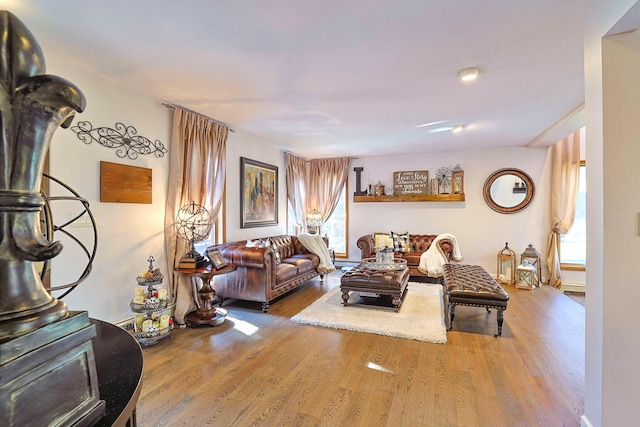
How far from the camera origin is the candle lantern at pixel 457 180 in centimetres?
579

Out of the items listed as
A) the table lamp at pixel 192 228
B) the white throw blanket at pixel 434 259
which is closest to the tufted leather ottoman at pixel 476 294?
the white throw blanket at pixel 434 259

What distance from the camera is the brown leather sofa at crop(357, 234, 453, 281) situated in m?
5.20

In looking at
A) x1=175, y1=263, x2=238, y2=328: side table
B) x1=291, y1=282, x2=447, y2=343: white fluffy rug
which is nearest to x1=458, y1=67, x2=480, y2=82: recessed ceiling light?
x1=291, y1=282, x2=447, y2=343: white fluffy rug

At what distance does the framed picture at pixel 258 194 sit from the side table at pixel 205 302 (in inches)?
57.8

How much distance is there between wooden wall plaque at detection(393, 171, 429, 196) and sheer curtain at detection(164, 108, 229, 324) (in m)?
3.82

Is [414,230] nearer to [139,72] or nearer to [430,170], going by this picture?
[430,170]

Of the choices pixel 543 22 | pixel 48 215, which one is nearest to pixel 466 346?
pixel 543 22

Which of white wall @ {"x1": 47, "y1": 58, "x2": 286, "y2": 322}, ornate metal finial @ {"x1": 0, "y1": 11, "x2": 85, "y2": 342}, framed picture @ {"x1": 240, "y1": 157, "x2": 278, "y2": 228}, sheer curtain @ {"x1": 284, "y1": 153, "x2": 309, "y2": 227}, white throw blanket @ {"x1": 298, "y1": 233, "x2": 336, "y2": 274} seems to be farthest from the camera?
sheer curtain @ {"x1": 284, "y1": 153, "x2": 309, "y2": 227}

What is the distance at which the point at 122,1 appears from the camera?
1779 mm

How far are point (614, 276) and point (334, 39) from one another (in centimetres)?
220

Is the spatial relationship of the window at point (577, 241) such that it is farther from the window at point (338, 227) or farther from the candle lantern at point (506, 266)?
the window at point (338, 227)

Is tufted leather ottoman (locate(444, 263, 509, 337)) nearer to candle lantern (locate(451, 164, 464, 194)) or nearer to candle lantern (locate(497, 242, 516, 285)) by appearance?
candle lantern (locate(497, 242, 516, 285))

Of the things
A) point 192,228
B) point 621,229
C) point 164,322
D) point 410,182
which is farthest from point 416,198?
point 164,322

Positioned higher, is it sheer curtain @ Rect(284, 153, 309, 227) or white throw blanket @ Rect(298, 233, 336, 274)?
sheer curtain @ Rect(284, 153, 309, 227)
